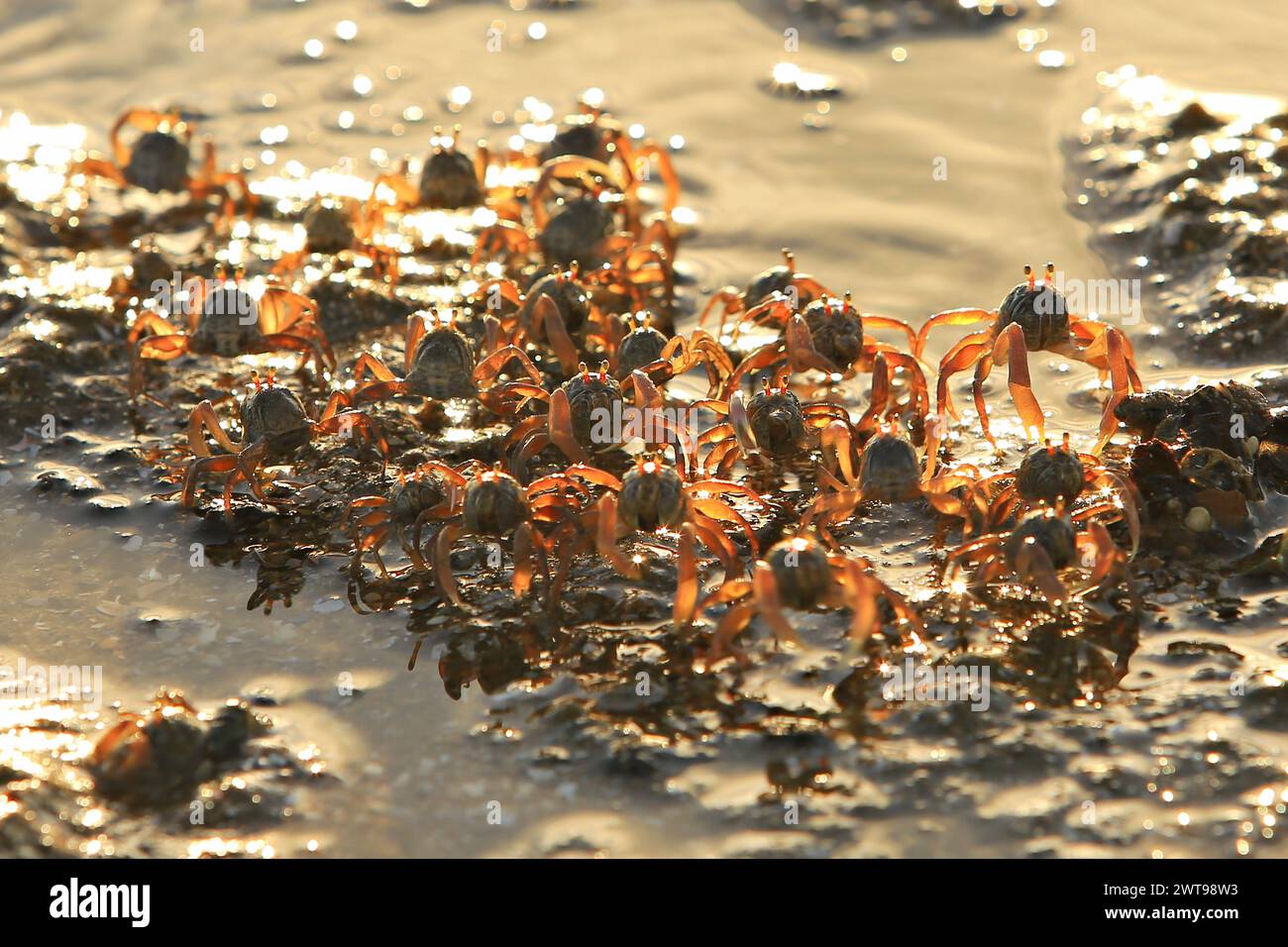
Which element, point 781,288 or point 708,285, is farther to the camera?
point 708,285

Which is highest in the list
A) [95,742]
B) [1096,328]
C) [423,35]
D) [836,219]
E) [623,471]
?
[423,35]

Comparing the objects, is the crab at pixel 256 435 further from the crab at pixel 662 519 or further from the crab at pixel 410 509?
the crab at pixel 662 519

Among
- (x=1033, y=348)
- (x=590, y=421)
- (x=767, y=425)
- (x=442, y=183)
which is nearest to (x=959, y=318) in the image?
(x=1033, y=348)

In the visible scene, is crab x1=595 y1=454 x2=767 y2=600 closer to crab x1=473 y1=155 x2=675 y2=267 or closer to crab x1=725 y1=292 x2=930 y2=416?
crab x1=725 y1=292 x2=930 y2=416

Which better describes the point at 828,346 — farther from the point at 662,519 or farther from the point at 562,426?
the point at 662,519

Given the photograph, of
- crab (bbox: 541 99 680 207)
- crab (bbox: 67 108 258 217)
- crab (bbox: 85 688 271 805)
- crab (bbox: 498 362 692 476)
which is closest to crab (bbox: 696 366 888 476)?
crab (bbox: 498 362 692 476)
